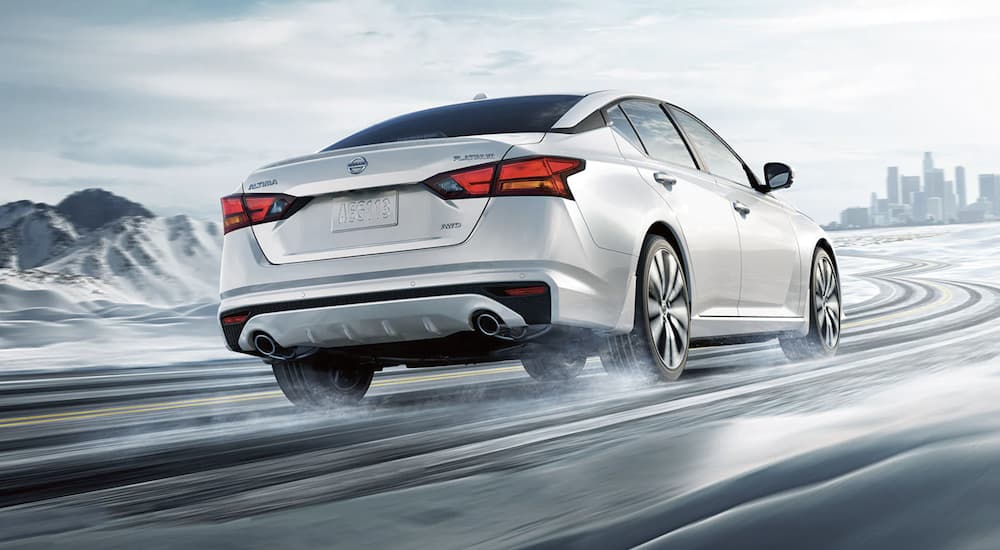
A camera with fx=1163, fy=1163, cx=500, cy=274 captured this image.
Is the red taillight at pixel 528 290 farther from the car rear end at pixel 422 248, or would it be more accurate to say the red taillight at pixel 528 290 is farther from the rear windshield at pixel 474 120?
the rear windshield at pixel 474 120

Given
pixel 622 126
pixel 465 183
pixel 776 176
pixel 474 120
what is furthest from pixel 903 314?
pixel 465 183

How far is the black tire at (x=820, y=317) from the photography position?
27.1 feet

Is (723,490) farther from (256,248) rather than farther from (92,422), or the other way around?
(92,422)

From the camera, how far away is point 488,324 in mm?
5094

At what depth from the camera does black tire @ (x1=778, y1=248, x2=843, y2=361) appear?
8.27m

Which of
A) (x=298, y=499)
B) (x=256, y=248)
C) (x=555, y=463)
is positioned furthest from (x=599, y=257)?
(x=298, y=499)

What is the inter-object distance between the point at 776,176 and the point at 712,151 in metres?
0.71

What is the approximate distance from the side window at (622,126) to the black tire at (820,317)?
2583 millimetres

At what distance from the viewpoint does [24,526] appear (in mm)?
2998

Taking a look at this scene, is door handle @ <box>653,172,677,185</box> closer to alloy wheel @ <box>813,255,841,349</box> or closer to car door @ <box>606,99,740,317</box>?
car door @ <box>606,99,740,317</box>

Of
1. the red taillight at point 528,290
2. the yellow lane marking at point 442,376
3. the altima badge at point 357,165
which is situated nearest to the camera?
the red taillight at point 528,290

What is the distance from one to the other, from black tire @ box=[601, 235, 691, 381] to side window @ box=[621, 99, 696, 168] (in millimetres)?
653

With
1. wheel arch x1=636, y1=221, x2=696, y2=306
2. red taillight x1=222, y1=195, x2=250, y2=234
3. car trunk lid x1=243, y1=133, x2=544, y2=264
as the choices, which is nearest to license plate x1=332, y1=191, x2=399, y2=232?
car trunk lid x1=243, y1=133, x2=544, y2=264

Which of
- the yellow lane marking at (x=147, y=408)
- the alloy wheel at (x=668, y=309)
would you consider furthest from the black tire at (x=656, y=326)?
the yellow lane marking at (x=147, y=408)
